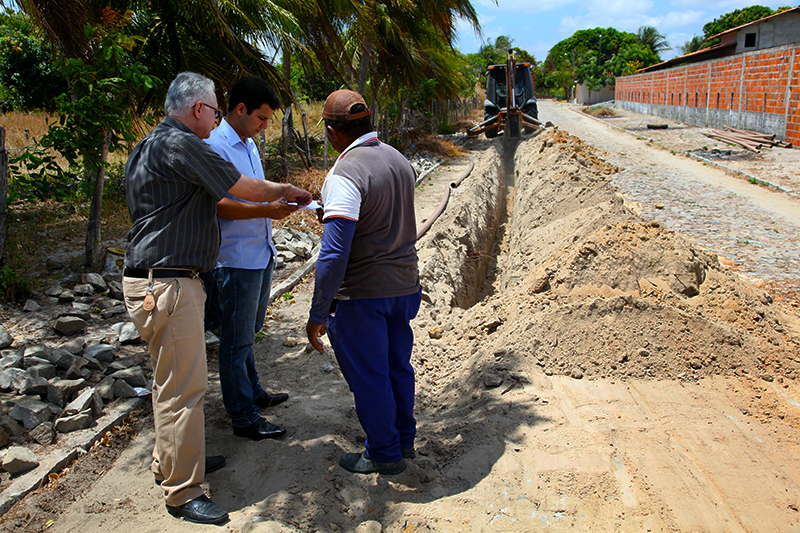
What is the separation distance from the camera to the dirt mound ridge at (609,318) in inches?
147

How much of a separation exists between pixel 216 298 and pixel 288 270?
3.76 meters

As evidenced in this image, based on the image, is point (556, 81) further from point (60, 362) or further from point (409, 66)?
point (60, 362)

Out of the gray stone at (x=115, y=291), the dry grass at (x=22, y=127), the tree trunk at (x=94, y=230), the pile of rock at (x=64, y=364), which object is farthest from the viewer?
the dry grass at (x=22, y=127)

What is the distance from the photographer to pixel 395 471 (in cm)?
290

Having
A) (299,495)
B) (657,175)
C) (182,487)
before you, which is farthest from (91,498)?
(657,175)

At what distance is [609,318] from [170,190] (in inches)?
121

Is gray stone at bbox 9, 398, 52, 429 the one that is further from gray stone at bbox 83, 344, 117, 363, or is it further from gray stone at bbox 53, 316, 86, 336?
gray stone at bbox 53, 316, 86, 336

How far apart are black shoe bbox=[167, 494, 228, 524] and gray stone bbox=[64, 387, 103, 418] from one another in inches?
46.8

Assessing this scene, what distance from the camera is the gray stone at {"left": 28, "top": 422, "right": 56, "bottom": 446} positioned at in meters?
3.10

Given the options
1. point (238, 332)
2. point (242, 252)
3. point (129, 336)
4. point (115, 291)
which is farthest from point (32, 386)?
point (115, 291)

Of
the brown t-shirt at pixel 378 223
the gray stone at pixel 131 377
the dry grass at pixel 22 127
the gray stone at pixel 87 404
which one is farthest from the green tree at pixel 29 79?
the brown t-shirt at pixel 378 223

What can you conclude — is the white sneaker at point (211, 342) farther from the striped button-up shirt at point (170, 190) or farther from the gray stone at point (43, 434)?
the striped button-up shirt at point (170, 190)

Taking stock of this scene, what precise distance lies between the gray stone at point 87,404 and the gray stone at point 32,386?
230 millimetres

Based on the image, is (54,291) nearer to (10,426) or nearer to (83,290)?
(83,290)
